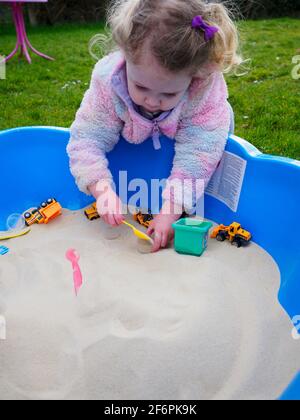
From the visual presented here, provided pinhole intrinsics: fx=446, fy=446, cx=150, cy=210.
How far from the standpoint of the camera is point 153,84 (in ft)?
2.83

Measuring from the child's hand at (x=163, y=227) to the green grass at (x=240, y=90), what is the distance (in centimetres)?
54

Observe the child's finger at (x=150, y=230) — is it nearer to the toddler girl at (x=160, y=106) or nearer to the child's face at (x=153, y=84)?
the toddler girl at (x=160, y=106)

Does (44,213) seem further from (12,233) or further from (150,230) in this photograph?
(150,230)

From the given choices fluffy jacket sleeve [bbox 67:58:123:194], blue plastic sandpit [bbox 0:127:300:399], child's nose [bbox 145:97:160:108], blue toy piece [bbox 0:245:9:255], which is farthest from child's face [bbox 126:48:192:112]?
blue toy piece [bbox 0:245:9:255]

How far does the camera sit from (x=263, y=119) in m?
1.89

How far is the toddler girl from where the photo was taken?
855 mm

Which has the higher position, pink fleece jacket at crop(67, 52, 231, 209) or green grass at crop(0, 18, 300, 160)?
pink fleece jacket at crop(67, 52, 231, 209)

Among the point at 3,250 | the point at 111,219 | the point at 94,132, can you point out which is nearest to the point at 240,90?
the point at 94,132

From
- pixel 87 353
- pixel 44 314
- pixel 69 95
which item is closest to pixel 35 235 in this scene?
pixel 44 314

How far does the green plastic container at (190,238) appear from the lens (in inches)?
38.2

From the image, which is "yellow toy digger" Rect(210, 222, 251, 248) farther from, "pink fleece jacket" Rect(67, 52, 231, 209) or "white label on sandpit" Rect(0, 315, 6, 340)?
"white label on sandpit" Rect(0, 315, 6, 340)

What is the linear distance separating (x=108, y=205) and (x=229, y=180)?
1.04 ft

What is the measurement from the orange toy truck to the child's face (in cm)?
37

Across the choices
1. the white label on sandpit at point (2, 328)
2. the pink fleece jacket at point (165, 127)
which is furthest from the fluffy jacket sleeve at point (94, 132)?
the white label on sandpit at point (2, 328)
